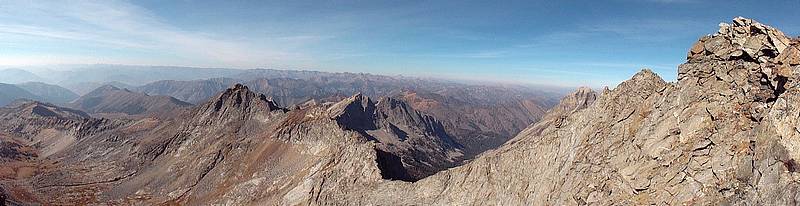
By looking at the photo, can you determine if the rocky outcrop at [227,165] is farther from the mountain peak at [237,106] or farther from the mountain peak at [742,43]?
the mountain peak at [742,43]

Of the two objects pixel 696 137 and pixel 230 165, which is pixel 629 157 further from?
pixel 230 165

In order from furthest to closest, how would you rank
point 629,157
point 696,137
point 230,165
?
point 230,165 < point 629,157 < point 696,137

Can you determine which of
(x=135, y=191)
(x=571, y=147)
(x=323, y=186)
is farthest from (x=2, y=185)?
(x=571, y=147)

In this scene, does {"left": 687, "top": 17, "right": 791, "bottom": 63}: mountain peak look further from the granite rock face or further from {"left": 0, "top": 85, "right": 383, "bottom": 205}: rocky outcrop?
{"left": 0, "top": 85, "right": 383, "bottom": 205}: rocky outcrop

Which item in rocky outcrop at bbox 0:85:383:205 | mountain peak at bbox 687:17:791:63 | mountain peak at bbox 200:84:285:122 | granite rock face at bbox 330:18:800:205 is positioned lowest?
rocky outcrop at bbox 0:85:383:205

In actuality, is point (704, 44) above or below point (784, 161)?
above

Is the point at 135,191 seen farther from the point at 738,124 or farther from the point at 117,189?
the point at 738,124

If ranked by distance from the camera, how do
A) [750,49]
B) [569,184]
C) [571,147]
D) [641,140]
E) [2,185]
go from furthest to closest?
[2,185] → [571,147] → [569,184] → [641,140] → [750,49]

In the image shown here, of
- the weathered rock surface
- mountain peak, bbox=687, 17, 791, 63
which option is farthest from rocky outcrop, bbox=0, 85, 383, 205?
mountain peak, bbox=687, 17, 791, 63

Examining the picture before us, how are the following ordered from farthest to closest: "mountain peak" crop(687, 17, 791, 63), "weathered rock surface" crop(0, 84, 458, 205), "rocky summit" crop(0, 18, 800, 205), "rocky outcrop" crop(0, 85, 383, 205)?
"rocky outcrop" crop(0, 85, 383, 205) < "weathered rock surface" crop(0, 84, 458, 205) < "mountain peak" crop(687, 17, 791, 63) < "rocky summit" crop(0, 18, 800, 205)

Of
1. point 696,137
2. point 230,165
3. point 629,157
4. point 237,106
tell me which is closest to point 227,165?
point 230,165

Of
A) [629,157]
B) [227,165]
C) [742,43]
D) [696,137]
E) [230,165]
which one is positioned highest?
[742,43]
